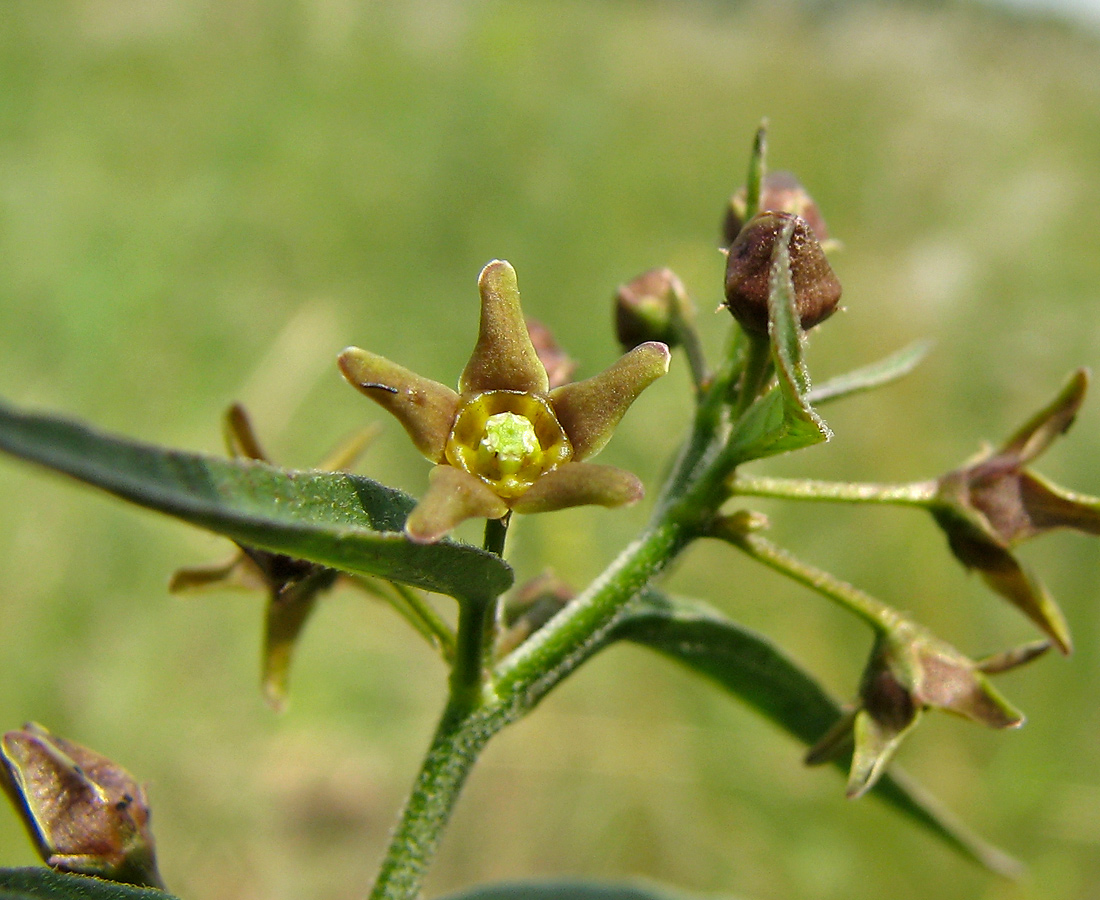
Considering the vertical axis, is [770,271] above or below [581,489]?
above

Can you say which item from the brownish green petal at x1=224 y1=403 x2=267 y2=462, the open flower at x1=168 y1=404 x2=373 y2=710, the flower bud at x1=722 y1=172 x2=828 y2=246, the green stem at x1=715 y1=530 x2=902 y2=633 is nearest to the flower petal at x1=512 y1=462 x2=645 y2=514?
the green stem at x1=715 y1=530 x2=902 y2=633

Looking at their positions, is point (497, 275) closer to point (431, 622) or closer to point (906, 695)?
point (431, 622)

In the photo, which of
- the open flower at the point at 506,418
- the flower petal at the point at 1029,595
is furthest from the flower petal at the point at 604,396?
the flower petal at the point at 1029,595

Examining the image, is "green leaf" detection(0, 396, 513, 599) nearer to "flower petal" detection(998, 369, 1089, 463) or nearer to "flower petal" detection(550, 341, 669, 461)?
"flower petal" detection(550, 341, 669, 461)

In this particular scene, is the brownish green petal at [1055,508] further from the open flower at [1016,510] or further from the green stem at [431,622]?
the green stem at [431,622]

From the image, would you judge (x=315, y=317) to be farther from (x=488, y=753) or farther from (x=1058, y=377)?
(x=1058, y=377)

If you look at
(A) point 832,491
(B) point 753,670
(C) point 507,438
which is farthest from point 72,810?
(A) point 832,491
